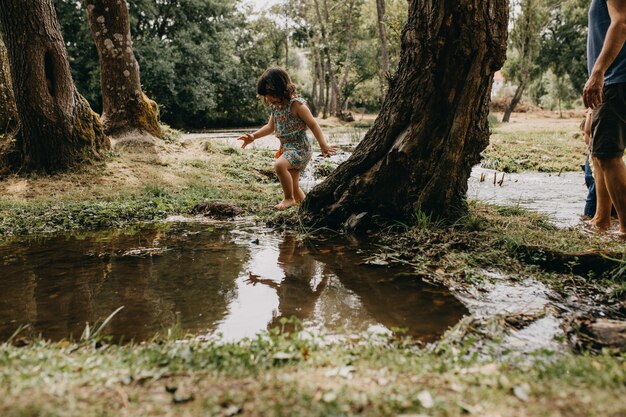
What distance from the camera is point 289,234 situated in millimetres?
4594

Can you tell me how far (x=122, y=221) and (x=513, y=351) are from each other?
4.35 m

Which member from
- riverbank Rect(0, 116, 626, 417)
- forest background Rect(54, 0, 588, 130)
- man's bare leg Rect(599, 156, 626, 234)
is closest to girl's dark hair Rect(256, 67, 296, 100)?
riverbank Rect(0, 116, 626, 417)

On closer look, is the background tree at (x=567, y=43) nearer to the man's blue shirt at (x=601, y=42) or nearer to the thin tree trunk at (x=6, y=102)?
the man's blue shirt at (x=601, y=42)

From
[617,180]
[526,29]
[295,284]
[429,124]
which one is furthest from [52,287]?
[526,29]

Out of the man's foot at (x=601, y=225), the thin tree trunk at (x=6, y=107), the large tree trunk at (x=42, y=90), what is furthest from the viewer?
the thin tree trunk at (x=6, y=107)

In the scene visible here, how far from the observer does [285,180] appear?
18.4 feet

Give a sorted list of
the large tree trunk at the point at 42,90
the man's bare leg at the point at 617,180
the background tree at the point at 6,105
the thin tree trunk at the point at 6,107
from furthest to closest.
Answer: the background tree at the point at 6,105 → the thin tree trunk at the point at 6,107 → the large tree trunk at the point at 42,90 → the man's bare leg at the point at 617,180

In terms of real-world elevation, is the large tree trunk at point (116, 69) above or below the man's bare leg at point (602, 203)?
above

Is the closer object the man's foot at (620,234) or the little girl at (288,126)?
the man's foot at (620,234)

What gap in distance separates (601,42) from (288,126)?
11.4 feet

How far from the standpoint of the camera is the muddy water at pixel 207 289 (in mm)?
2533

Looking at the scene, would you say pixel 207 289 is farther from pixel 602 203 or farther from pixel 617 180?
pixel 602 203

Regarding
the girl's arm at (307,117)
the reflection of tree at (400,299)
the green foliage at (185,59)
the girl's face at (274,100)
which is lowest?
the reflection of tree at (400,299)

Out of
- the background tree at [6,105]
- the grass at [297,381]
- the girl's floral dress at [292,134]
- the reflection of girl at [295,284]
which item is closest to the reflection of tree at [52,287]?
the grass at [297,381]
